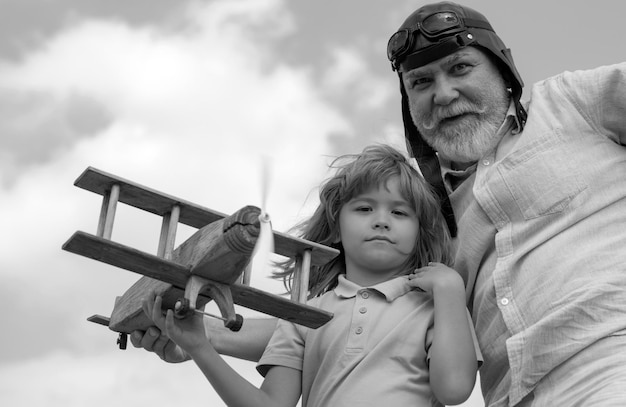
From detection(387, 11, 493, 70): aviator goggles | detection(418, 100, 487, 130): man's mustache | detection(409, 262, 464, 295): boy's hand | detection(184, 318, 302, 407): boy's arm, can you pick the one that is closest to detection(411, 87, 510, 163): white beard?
detection(418, 100, 487, 130): man's mustache

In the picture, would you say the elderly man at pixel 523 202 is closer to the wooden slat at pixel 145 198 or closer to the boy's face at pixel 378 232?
the boy's face at pixel 378 232

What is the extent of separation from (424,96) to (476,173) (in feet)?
2.15

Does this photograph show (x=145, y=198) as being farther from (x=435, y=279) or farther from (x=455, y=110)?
(x=455, y=110)

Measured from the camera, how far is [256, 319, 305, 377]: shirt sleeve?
17.1ft

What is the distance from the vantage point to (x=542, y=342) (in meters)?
4.88

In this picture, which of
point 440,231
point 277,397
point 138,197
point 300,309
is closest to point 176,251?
point 138,197

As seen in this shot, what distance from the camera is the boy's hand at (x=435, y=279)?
16.8 ft

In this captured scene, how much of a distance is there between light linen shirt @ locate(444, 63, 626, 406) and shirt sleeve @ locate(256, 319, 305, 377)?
1.03 meters

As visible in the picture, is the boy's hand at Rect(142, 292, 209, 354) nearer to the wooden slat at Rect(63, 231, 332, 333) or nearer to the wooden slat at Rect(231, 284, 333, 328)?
the wooden slat at Rect(63, 231, 332, 333)

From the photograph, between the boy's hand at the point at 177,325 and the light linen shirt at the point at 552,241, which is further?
the light linen shirt at the point at 552,241

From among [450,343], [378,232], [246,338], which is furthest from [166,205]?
[450,343]

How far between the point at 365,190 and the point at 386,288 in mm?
616

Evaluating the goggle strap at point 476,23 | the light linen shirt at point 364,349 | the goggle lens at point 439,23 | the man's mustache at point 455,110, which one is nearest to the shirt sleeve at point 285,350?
the light linen shirt at point 364,349

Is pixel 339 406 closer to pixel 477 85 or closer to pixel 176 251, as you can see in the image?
pixel 176 251
